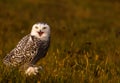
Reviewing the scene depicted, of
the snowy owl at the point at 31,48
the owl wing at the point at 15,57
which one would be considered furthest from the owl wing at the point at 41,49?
the owl wing at the point at 15,57

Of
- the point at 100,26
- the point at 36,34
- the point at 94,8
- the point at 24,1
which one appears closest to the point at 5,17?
the point at 100,26

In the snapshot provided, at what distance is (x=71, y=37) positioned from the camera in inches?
431

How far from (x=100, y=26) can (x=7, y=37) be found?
436 cm

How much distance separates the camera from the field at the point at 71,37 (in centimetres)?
641

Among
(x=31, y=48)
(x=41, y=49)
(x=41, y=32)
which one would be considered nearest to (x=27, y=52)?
(x=31, y=48)

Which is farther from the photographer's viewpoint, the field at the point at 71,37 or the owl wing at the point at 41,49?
the owl wing at the point at 41,49

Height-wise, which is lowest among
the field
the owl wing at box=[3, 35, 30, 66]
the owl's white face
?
the field

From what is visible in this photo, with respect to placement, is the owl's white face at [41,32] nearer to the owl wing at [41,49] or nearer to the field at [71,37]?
the owl wing at [41,49]

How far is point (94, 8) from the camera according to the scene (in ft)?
60.1

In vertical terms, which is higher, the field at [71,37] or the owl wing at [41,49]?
the owl wing at [41,49]

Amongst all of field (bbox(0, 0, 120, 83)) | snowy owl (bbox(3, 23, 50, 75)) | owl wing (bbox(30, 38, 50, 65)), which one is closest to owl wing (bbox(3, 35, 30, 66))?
snowy owl (bbox(3, 23, 50, 75))

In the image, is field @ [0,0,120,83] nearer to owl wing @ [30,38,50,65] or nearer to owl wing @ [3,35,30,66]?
owl wing @ [30,38,50,65]

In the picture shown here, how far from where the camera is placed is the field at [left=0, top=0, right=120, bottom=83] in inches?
252

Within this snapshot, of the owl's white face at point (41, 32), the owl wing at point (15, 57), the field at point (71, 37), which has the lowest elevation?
the field at point (71, 37)
